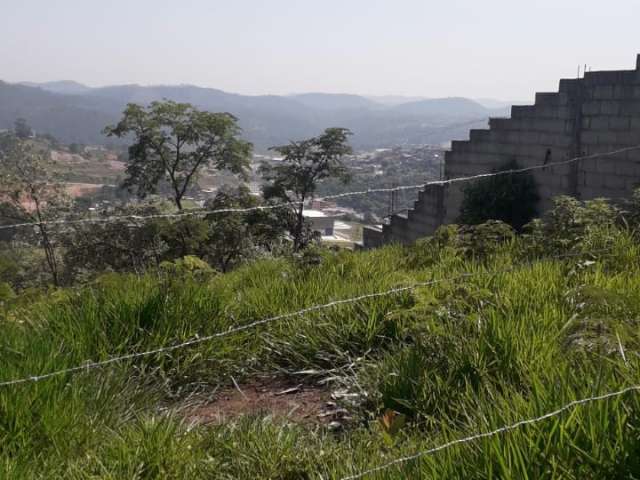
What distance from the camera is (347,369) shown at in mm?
4066

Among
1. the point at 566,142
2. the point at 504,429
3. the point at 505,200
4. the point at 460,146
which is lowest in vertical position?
the point at 505,200

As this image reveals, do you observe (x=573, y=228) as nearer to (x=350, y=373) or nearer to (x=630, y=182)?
(x=350, y=373)

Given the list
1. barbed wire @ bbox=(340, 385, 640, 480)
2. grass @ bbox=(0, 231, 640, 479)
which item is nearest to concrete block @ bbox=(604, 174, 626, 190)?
grass @ bbox=(0, 231, 640, 479)

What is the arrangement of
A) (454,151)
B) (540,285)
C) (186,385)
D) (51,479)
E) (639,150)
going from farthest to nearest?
(454,151) → (639,150) → (540,285) → (186,385) → (51,479)

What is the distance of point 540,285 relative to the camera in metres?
4.34

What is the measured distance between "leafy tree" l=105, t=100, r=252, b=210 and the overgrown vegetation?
21.4m

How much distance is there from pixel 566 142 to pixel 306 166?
12.8 m

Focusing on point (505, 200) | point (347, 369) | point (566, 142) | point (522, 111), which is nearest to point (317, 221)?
point (522, 111)

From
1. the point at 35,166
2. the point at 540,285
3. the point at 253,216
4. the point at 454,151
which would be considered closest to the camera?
the point at 540,285

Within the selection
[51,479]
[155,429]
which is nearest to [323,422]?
[155,429]

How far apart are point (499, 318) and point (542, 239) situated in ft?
8.43

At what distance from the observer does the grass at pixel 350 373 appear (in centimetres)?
243

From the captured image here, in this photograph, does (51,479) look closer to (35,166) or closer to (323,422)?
(323,422)

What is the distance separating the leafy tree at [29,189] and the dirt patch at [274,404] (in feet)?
67.0
